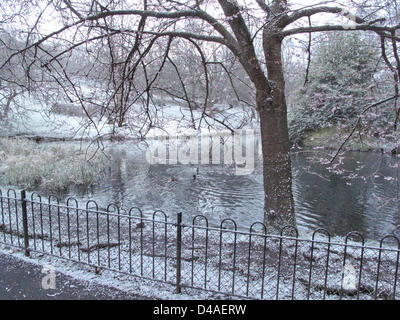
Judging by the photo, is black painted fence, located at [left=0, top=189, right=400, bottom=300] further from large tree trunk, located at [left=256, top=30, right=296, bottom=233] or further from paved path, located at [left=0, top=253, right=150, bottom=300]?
large tree trunk, located at [left=256, top=30, right=296, bottom=233]

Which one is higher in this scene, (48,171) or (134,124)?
(134,124)

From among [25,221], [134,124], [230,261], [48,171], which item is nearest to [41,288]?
[25,221]

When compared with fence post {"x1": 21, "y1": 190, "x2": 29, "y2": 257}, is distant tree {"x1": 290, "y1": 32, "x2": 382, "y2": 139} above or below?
above

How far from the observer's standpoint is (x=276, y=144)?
5.60m

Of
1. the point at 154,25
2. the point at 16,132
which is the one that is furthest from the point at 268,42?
the point at 16,132

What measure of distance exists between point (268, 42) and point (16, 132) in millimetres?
22328

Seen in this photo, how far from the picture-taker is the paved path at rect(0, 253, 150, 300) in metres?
3.39

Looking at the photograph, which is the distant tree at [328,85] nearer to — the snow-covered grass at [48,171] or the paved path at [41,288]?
the snow-covered grass at [48,171]

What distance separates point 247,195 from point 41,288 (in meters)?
7.88

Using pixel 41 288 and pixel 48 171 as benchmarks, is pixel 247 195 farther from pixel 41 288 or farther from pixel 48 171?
pixel 41 288

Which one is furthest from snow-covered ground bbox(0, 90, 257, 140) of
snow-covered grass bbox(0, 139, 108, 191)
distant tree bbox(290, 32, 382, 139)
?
distant tree bbox(290, 32, 382, 139)

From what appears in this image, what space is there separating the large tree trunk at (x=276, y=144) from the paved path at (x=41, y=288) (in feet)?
10.3

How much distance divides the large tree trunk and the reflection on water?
2.07 meters
